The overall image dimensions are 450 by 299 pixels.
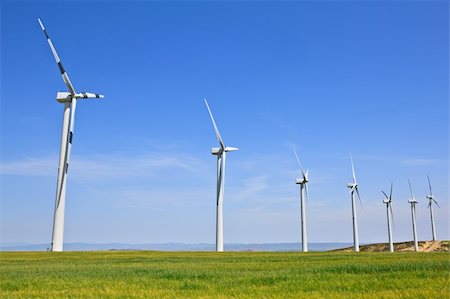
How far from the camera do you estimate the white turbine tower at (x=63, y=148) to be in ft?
248

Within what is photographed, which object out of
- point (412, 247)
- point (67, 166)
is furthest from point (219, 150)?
point (412, 247)

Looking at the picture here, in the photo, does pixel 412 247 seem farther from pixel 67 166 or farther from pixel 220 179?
pixel 67 166

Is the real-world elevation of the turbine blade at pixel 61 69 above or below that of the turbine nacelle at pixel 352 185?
above

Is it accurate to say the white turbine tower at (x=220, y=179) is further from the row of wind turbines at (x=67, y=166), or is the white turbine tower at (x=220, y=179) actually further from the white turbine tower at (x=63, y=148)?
the white turbine tower at (x=63, y=148)

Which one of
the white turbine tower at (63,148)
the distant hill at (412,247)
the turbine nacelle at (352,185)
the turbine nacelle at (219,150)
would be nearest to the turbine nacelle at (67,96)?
the white turbine tower at (63,148)

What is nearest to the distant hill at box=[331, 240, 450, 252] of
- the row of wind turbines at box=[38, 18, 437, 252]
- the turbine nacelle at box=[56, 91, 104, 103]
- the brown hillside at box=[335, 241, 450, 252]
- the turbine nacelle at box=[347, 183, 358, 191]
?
the brown hillside at box=[335, 241, 450, 252]

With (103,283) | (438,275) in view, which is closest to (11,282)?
(103,283)

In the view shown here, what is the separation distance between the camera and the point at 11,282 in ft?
74.2

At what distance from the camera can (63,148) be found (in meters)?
79.0

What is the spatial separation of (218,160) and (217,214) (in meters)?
14.3

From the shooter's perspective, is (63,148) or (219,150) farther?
(219,150)

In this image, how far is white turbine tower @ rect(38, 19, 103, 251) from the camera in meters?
75.5

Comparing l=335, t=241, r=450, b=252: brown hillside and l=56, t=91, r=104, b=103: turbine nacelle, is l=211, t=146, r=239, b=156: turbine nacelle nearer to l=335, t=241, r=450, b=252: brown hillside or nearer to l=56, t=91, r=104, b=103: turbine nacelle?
l=56, t=91, r=104, b=103: turbine nacelle

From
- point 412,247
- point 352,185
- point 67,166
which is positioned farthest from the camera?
point 412,247
